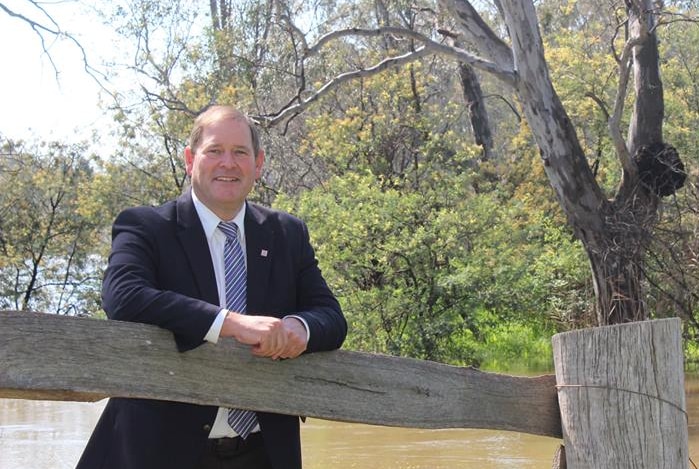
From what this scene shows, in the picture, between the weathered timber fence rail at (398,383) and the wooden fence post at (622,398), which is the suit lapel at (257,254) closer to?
the weathered timber fence rail at (398,383)

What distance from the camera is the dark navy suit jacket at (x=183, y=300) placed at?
2.42 meters

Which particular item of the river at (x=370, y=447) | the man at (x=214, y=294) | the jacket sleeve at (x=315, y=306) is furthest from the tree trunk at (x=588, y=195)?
the man at (x=214, y=294)

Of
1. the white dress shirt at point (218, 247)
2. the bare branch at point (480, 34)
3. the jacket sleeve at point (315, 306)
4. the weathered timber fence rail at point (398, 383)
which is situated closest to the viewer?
the weathered timber fence rail at point (398, 383)

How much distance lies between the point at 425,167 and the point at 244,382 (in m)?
15.0

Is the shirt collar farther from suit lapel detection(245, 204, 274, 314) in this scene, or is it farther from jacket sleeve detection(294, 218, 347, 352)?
jacket sleeve detection(294, 218, 347, 352)

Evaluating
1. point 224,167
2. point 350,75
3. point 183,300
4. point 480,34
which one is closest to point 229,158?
point 224,167

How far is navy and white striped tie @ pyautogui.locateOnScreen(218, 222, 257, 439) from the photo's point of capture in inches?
105

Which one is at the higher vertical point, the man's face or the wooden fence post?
the man's face

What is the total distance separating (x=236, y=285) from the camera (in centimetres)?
271

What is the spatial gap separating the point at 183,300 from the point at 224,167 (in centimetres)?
47

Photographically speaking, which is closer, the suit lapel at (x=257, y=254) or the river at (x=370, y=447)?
the suit lapel at (x=257, y=254)

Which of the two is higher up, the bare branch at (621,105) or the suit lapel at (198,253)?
the bare branch at (621,105)

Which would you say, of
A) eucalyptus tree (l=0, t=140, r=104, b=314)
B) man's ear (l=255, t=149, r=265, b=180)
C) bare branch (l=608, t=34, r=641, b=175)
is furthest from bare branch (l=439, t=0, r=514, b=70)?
eucalyptus tree (l=0, t=140, r=104, b=314)

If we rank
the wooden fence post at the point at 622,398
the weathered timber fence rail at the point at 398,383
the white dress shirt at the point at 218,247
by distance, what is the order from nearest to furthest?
the weathered timber fence rail at the point at 398,383, the white dress shirt at the point at 218,247, the wooden fence post at the point at 622,398
